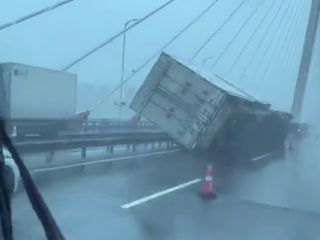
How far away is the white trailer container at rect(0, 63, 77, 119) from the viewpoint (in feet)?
Result: 73.3

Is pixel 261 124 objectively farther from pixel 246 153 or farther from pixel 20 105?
pixel 20 105

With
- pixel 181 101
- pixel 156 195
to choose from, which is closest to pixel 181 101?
pixel 181 101

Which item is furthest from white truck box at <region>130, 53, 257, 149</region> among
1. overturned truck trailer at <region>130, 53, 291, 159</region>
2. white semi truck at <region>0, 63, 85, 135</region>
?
white semi truck at <region>0, 63, 85, 135</region>

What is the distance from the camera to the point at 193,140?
17625 millimetres

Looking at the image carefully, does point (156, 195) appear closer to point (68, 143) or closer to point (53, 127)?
point (68, 143)

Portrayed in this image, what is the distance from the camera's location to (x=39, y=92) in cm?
2406

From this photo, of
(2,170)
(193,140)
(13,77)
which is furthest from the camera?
(13,77)

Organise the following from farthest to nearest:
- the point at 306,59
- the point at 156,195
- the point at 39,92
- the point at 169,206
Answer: the point at 306,59
the point at 39,92
the point at 156,195
the point at 169,206

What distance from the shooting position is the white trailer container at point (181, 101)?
58.5 feet

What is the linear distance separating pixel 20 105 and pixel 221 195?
12.9 meters

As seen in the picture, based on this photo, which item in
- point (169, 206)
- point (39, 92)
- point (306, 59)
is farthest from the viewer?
point (306, 59)

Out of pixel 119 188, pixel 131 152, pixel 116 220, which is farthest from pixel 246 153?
pixel 116 220

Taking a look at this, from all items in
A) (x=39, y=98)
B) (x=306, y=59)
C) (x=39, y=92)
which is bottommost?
(x=39, y=98)

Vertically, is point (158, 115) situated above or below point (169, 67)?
below
